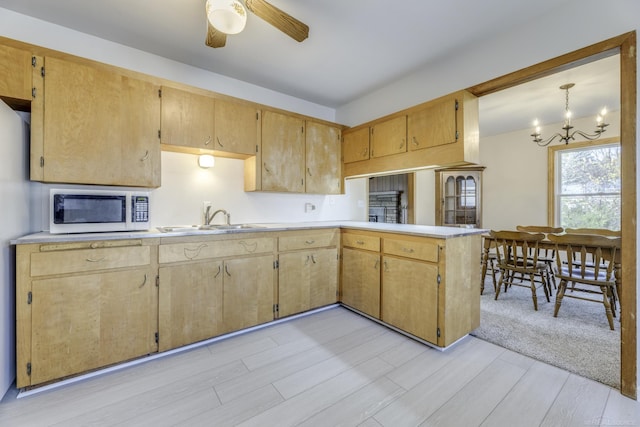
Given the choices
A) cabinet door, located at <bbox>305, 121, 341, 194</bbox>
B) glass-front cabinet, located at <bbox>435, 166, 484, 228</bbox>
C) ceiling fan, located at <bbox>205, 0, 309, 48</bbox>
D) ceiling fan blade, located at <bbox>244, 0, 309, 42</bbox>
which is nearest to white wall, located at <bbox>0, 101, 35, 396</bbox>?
ceiling fan, located at <bbox>205, 0, 309, 48</bbox>

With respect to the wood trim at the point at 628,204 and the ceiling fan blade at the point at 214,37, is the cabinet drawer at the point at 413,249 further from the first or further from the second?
the ceiling fan blade at the point at 214,37

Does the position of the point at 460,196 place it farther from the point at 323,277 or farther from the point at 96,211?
the point at 96,211

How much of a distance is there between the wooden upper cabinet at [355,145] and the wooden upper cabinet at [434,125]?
1.94 feet

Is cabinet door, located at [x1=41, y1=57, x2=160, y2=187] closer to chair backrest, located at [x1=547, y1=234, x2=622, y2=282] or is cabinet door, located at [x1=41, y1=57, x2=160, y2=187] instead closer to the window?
chair backrest, located at [x1=547, y1=234, x2=622, y2=282]

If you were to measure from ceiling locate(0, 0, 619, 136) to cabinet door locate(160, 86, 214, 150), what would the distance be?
0.45 metres

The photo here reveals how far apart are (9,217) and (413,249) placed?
277 cm

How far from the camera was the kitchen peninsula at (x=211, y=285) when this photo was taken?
64.1 inches

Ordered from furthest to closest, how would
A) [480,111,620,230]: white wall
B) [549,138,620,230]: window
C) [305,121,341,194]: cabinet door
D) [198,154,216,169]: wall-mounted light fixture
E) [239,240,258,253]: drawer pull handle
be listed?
1. [480,111,620,230]: white wall
2. [549,138,620,230]: window
3. [305,121,341,194]: cabinet door
4. [198,154,216,169]: wall-mounted light fixture
5. [239,240,258,253]: drawer pull handle

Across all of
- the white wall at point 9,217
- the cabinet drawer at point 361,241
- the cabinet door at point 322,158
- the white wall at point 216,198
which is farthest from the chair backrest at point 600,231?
the white wall at point 9,217

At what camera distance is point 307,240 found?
8.98 feet

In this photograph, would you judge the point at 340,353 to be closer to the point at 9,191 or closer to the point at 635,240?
the point at 635,240

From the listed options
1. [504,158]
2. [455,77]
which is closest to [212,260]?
[455,77]

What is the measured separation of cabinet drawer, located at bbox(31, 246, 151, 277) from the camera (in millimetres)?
1604

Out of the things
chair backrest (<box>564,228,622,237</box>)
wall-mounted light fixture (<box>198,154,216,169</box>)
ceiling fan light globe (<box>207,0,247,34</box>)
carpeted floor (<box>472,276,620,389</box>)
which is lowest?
carpeted floor (<box>472,276,620,389</box>)
